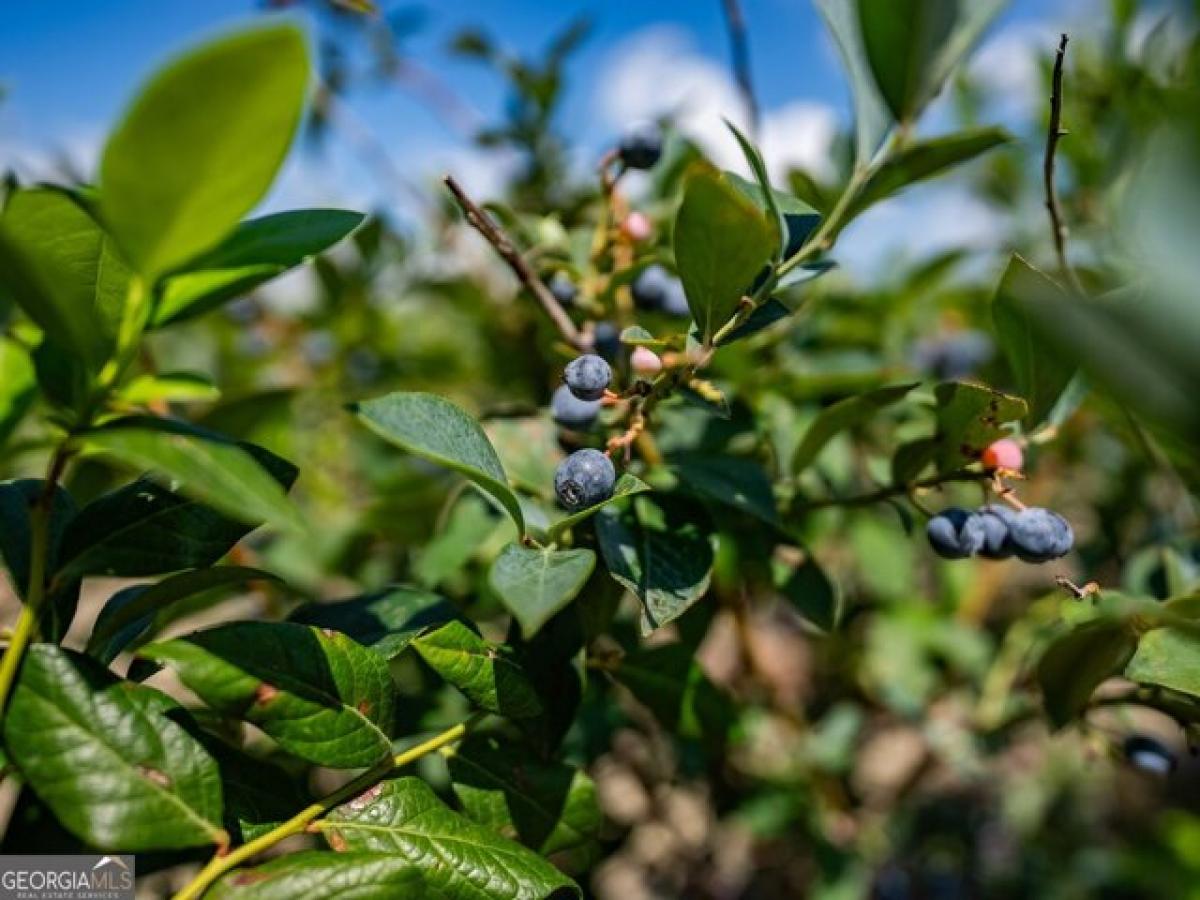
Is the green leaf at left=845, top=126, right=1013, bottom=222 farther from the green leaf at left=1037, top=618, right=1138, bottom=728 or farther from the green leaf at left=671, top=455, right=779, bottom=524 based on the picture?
the green leaf at left=1037, top=618, right=1138, bottom=728

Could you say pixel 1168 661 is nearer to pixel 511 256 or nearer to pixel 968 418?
pixel 968 418

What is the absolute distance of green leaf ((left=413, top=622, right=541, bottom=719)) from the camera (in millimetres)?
600

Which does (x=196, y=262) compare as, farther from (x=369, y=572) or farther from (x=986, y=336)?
(x=986, y=336)

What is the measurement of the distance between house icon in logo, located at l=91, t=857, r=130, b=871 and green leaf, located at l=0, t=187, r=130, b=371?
1.06ft

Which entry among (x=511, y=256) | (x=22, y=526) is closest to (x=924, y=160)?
(x=511, y=256)

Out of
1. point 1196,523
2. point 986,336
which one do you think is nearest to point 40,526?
point 1196,523

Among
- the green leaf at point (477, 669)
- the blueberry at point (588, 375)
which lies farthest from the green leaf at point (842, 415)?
the green leaf at point (477, 669)

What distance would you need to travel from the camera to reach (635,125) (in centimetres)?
90

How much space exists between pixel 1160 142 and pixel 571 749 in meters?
0.81

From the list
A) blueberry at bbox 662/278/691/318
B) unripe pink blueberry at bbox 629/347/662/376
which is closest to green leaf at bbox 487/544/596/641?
unripe pink blueberry at bbox 629/347/662/376

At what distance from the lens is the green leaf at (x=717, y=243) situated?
22.4 inches

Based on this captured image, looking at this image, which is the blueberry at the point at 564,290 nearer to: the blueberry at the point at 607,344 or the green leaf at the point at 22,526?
the blueberry at the point at 607,344

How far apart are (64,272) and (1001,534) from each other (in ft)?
2.18

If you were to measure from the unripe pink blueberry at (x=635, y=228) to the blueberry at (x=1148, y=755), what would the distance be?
0.66 m
